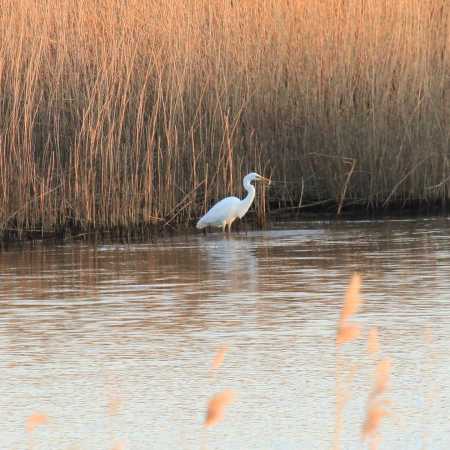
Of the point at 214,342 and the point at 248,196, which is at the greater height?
the point at 248,196

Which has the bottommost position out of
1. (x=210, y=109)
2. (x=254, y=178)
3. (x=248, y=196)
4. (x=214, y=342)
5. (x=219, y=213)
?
(x=214, y=342)

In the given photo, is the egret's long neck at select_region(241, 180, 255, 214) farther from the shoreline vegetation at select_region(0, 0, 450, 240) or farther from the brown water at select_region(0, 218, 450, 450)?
the brown water at select_region(0, 218, 450, 450)

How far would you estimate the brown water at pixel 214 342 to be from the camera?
4805mm

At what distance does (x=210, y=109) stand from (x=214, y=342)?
6.26 metres

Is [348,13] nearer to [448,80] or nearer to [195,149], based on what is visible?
[448,80]

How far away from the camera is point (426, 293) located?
7934 millimetres

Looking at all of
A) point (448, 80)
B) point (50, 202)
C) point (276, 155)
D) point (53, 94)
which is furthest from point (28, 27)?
point (448, 80)

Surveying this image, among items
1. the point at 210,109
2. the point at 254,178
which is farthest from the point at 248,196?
the point at 210,109

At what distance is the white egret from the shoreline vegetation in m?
0.29

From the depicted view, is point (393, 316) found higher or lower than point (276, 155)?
lower

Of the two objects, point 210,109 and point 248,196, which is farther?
point 210,109

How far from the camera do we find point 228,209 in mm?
11812

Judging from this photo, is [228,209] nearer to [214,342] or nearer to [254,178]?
[254,178]

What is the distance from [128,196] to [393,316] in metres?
4.72
